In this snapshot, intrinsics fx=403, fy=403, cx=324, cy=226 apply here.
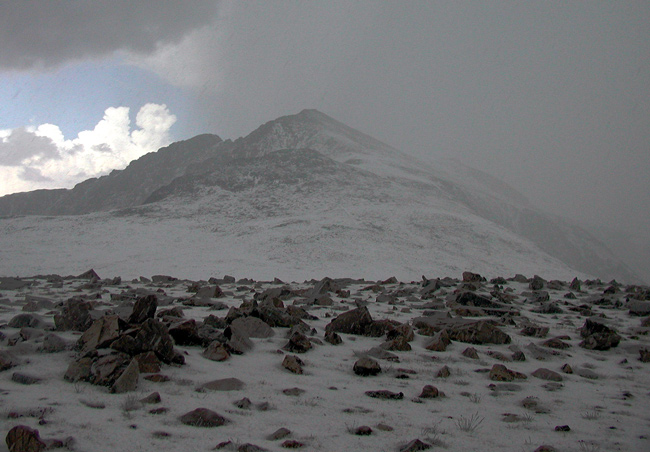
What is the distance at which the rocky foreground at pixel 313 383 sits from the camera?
4.54 metres

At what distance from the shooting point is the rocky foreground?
4.54m

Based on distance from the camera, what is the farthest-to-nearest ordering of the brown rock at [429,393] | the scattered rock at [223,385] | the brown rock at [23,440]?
the brown rock at [429,393] → the scattered rock at [223,385] → the brown rock at [23,440]

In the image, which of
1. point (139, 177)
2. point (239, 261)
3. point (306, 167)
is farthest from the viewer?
point (139, 177)

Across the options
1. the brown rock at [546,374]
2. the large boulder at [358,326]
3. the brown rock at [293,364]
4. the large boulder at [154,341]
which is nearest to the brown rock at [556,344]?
the brown rock at [546,374]

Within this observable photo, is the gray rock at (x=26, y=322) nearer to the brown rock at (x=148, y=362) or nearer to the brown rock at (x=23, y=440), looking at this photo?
the brown rock at (x=148, y=362)

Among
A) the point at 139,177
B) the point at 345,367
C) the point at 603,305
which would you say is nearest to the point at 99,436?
the point at 345,367

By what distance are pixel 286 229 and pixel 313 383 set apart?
4072 cm

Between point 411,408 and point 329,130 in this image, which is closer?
point 411,408

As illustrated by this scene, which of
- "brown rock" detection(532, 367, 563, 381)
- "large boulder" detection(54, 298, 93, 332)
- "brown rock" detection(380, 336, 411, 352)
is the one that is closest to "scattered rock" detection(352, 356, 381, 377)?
"brown rock" detection(380, 336, 411, 352)

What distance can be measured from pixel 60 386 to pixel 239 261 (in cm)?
3175

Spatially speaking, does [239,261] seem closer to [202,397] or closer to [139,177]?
[202,397]

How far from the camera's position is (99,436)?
4.16m

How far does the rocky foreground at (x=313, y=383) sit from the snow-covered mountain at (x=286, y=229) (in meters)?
23.9

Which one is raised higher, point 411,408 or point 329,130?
point 329,130
